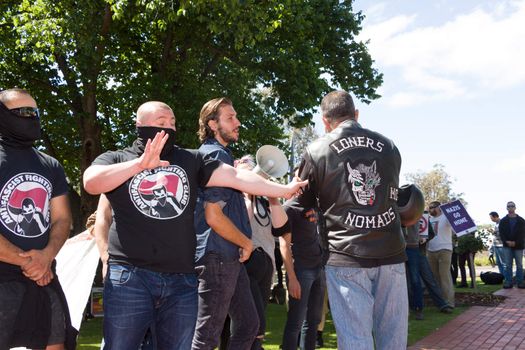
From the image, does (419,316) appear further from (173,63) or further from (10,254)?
(173,63)

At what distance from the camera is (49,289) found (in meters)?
3.44

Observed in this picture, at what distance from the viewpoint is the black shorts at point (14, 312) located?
3182 millimetres

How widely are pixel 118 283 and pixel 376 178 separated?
1657 mm

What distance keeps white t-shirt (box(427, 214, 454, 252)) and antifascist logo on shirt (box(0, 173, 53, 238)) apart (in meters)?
9.51

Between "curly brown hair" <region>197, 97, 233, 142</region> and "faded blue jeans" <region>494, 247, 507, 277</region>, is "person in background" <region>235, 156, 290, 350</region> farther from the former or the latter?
"faded blue jeans" <region>494, 247, 507, 277</region>

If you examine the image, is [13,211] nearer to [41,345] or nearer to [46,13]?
[41,345]

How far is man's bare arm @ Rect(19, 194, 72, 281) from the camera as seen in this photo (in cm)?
330

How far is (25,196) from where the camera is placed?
3.37 metres

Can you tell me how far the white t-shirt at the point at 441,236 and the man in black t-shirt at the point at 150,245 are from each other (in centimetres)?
900

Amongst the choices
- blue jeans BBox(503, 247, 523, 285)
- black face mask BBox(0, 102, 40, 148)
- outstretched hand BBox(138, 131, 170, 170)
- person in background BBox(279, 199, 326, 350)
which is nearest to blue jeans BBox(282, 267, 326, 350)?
person in background BBox(279, 199, 326, 350)

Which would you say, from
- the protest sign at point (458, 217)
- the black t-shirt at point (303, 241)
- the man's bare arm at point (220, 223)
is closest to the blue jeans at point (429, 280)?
the protest sign at point (458, 217)

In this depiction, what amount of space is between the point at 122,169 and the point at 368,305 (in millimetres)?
1661

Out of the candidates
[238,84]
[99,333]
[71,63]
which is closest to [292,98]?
[238,84]

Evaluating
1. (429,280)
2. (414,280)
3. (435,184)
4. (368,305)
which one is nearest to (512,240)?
(429,280)
